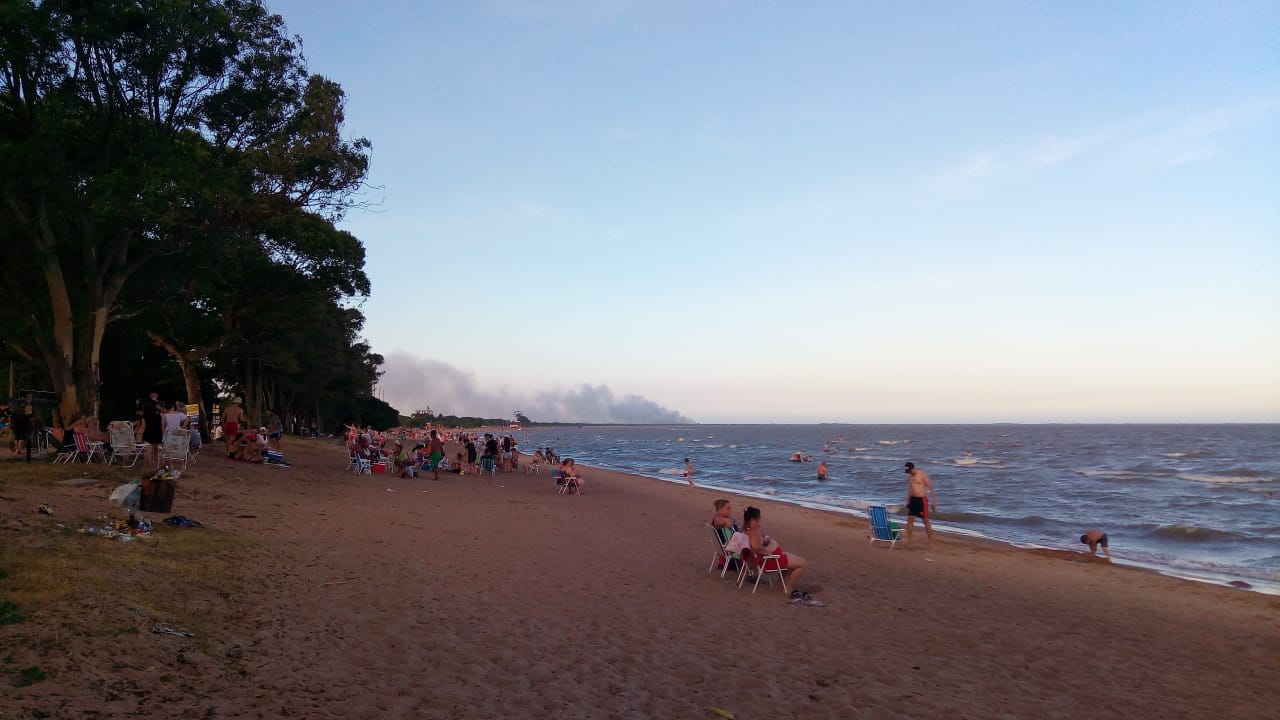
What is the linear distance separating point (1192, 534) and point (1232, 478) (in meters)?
25.9

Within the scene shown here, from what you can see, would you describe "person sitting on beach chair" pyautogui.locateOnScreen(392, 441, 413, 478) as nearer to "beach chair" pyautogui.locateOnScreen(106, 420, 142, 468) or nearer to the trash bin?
"beach chair" pyautogui.locateOnScreen(106, 420, 142, 468)

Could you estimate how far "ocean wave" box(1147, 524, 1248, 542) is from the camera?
1880cm

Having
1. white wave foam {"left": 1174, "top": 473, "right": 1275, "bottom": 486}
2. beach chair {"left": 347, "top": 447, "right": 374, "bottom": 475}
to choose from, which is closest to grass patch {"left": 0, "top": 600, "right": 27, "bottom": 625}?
beach chair {"left": 347, "top": 447, "right": 374, "bottom": 475}

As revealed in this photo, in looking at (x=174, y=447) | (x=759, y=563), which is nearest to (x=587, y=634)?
(x=759, y=563)

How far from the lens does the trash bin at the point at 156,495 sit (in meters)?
9.15

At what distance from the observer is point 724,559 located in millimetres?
10883

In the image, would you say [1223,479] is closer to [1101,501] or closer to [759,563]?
[1101,501]

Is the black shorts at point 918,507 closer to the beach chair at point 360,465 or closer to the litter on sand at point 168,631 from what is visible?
the litter on sand at point 168,631

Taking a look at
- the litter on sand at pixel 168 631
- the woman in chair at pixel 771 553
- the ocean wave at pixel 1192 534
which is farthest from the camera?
the ocean wave at pixel 1192 534

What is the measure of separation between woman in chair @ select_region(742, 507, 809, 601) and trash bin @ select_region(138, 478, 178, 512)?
7064 millimetres

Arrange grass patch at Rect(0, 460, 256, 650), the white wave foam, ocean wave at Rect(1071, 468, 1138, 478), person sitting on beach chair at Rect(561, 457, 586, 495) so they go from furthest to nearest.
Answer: ocean wave at Rect(1071, 468, 1138, 478) < the white wave foam < person sitting on beach chair at Rect(561, 457, 586, 495) < grass patch at Rect(0, 460, 256, 650)

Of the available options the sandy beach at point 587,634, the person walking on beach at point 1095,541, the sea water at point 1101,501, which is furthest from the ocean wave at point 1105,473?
the sandy beach at point 587,634

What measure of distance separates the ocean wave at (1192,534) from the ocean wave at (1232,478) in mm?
20959

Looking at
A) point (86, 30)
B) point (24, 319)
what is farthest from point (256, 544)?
point (24, 319)
